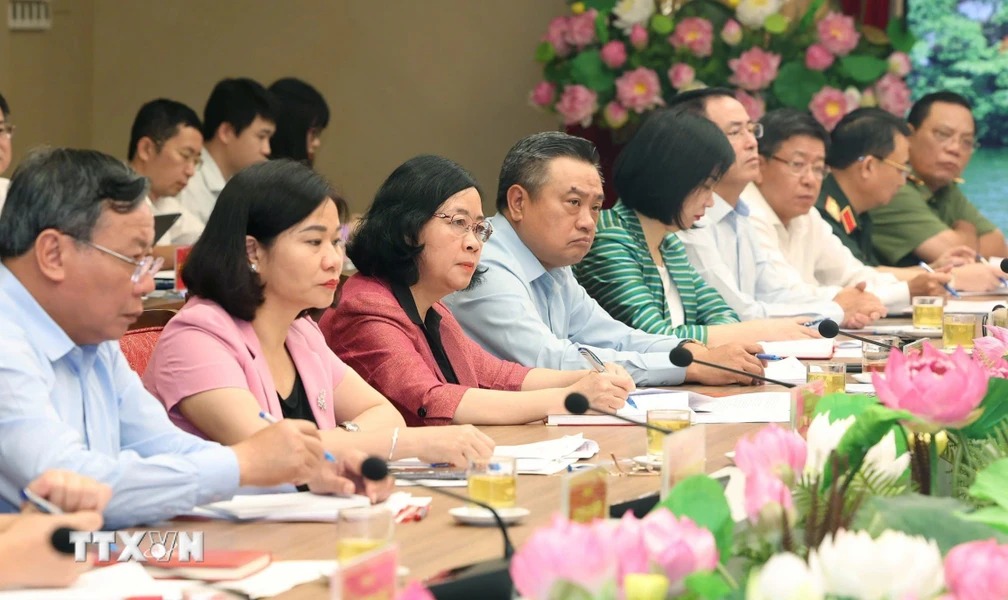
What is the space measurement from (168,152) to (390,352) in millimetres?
2860

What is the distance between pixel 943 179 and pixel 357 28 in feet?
8.76

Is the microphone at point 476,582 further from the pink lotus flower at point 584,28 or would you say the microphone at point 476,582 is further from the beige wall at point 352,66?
the beige wall at point 352,66

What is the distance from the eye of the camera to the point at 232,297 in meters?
2.34

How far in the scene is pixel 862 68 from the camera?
5.95m

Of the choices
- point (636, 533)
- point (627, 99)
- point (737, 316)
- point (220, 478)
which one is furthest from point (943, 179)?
point (636, 533)

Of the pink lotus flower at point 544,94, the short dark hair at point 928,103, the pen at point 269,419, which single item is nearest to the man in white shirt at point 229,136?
the pink lotus flower at point 544,94

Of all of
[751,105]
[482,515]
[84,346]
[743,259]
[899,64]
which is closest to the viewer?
[482,515]

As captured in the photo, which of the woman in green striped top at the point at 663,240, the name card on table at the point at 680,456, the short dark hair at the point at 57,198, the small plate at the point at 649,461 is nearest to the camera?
the name card on table at the point at 680,456

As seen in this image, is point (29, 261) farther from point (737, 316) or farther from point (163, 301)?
point (737, 316)

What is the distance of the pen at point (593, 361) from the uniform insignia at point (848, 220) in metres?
2.51

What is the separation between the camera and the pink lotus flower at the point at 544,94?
6.01m

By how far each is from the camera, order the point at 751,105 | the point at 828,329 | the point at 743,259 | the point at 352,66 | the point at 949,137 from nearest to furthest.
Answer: the point at 828,329, the point at 743,259, the point at 751,105, the point at 949,137, the point at 352,66

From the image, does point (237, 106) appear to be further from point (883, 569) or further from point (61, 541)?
point (883, 569)

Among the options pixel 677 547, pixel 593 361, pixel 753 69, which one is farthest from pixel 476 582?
pixel 753 69
